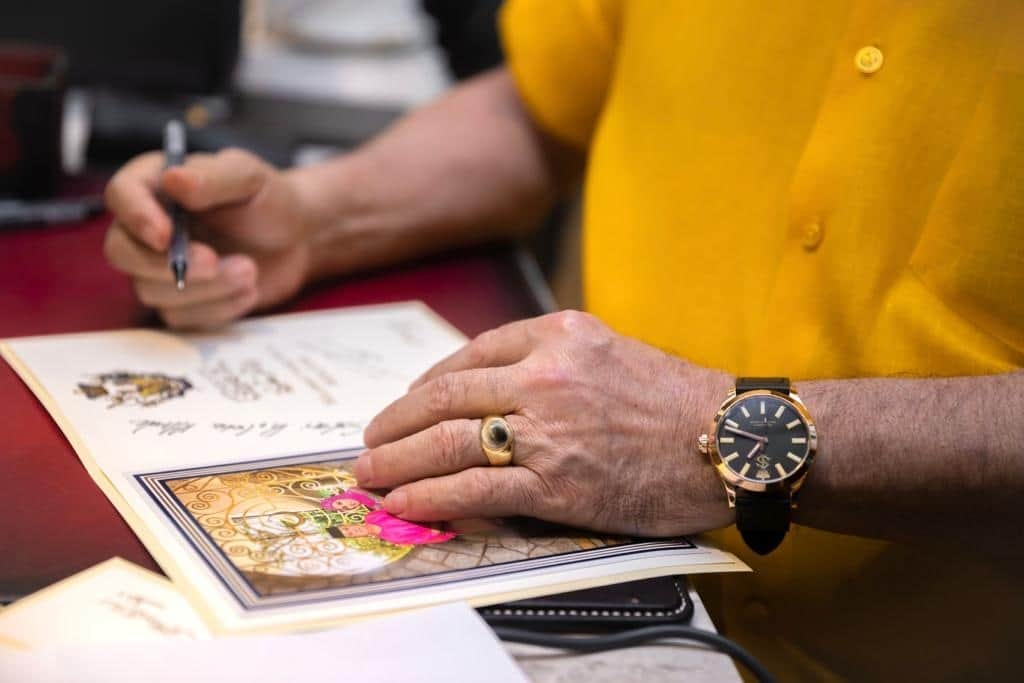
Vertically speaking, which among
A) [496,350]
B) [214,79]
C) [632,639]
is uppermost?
[214,79]

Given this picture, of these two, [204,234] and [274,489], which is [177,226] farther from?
[274,489]

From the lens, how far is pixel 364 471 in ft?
2.31

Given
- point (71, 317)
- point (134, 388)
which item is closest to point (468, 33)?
point (71, 317)

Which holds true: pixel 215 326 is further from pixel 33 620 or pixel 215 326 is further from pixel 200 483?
pixel 33 620

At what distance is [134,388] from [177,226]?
181 millimetres

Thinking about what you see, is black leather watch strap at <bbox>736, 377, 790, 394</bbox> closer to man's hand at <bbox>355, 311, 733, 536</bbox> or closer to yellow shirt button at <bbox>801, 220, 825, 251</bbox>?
man's hand at <bbox>355, 311, 733, 536</bbox>

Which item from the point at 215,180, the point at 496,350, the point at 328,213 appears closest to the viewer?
the point at 496,350

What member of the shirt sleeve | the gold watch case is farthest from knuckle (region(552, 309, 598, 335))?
the shirt sleeve

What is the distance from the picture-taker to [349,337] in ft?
3.25

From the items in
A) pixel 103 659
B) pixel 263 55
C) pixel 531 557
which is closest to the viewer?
pixel 103 659

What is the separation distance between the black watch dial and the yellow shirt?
0.12 metres

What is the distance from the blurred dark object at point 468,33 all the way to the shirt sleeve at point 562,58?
43cm

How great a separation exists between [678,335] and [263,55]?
46.3 inches

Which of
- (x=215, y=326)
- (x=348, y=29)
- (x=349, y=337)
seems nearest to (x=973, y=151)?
(x=349, y=337)
